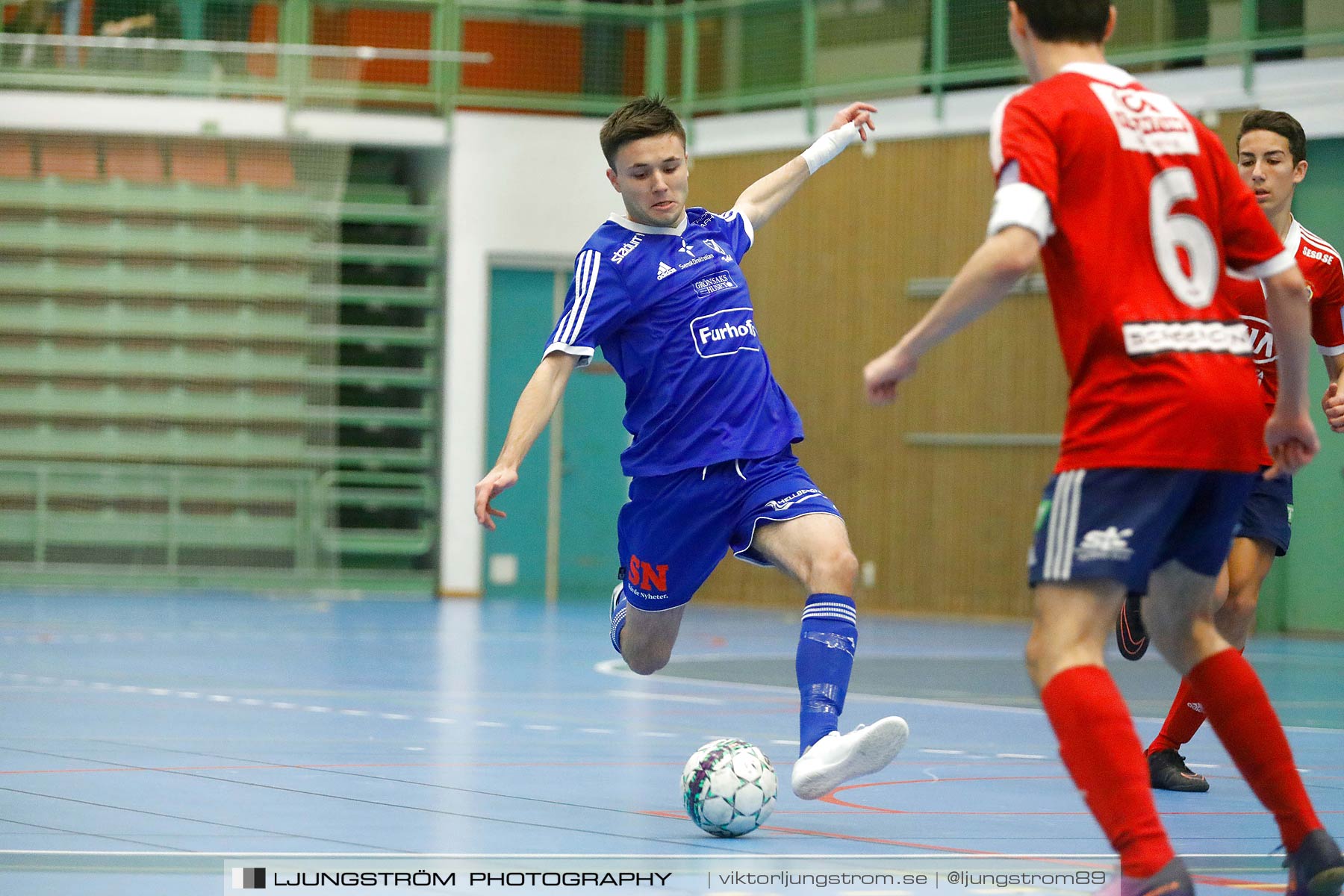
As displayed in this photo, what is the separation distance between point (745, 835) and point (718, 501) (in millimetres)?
1031

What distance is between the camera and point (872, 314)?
55.4 ft

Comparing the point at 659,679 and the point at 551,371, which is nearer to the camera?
the point at 551,371

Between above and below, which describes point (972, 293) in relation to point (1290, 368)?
above

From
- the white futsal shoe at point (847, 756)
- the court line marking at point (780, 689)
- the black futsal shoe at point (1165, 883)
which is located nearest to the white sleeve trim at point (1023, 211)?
the black futsal shoe at point (1165, 883)

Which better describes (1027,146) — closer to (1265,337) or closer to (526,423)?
(526,423)

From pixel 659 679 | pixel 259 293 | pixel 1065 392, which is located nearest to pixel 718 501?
pixel 659 679

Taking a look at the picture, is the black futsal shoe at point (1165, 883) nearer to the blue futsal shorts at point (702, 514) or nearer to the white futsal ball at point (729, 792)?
the white futsal ball at point (729, 792)

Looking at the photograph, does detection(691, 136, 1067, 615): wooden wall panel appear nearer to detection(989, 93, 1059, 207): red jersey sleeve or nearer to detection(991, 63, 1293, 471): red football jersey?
detection(991, 63, 1293, 471): red football jersey

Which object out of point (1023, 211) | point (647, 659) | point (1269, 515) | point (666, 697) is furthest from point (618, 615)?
point (666, 697)

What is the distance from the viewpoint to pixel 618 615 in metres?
5.59

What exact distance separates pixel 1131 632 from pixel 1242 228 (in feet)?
9.68

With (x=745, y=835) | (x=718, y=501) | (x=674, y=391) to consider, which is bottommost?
(x=745, y=835)

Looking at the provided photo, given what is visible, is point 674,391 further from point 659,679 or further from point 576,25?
point 576,25

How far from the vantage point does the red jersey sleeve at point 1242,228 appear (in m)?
3.57
